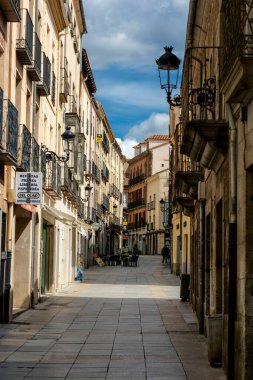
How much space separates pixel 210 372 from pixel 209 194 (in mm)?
4804

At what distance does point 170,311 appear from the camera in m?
21.5

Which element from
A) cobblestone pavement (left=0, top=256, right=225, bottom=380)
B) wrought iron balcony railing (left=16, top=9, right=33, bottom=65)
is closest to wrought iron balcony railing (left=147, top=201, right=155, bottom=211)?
cobblestone pavement (left=0, top=256, right=225, bottom=380)

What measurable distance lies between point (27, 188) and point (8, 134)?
75.7 inches

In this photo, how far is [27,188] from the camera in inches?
693

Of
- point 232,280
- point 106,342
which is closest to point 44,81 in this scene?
point 106,342

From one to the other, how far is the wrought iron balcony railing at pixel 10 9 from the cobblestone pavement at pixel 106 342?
640cm

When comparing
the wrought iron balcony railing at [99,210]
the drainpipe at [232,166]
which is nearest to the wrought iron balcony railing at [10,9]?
the drainpipe at [232,166]

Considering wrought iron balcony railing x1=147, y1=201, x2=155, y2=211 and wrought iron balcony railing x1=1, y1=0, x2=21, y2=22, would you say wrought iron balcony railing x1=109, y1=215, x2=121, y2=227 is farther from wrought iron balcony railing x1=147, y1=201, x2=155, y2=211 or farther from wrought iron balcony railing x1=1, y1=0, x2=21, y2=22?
wrought iron balcony railing x1=1, y1=0, x2=21, y2=22

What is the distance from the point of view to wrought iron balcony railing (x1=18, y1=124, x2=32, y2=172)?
18.3 m

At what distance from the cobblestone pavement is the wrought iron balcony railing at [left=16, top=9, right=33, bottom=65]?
611cm

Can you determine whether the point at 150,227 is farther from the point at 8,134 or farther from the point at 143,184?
the point at 8,134

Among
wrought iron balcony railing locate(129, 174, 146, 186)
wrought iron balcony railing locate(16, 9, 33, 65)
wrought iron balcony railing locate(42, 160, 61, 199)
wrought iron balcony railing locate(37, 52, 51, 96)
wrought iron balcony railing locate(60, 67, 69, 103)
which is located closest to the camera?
wrought iron balcony railing locate(16, 9, 33, 65)

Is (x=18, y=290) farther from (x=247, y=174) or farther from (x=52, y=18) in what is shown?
(x=247, y=174)

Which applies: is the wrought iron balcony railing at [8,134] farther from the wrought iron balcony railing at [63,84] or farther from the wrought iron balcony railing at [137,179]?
the wrought iron balcony railing at [137,179]
